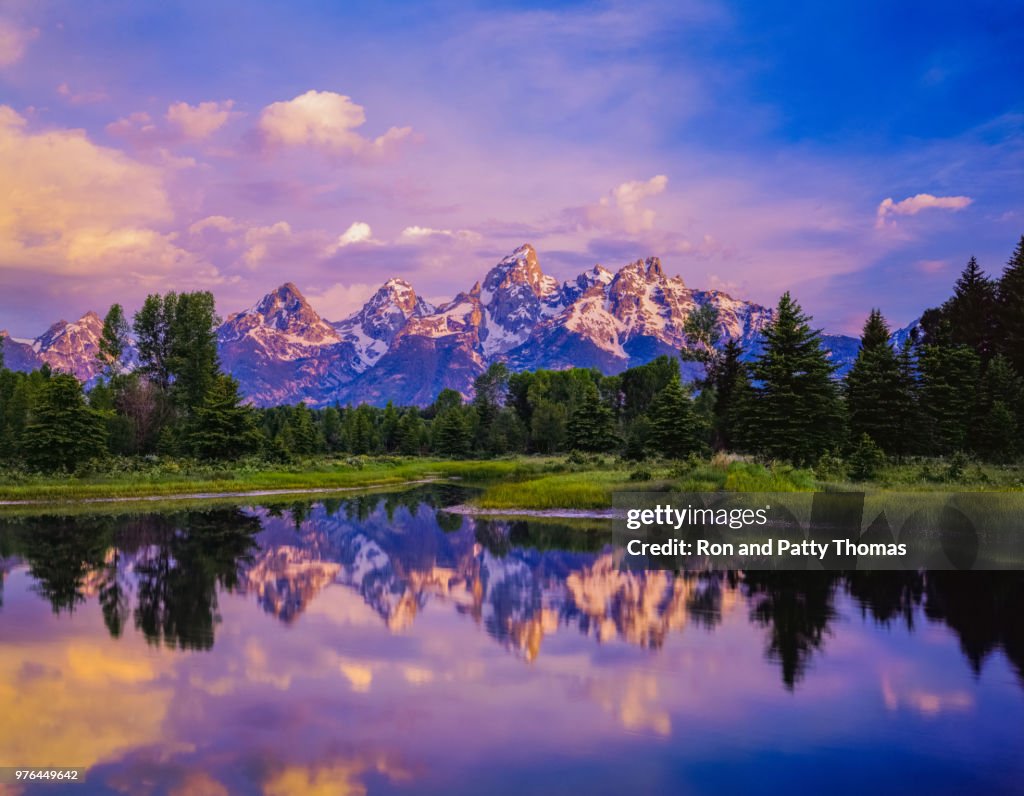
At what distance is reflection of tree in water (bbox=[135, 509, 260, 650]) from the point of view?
16.7 m

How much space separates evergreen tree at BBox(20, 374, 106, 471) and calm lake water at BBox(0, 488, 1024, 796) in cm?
2852

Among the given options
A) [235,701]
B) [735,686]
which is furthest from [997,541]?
[235,701]

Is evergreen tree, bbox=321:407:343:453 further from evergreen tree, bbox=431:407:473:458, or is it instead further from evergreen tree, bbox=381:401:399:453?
evergreen tree, bbox=431:407:473:458

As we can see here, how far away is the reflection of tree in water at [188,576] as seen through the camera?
16698mm

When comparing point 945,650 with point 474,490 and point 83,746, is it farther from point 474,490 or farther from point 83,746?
point 474,490

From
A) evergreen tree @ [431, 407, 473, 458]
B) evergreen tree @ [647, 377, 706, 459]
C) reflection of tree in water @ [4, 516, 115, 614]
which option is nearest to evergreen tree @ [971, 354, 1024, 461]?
evergreen tree @ [647, 377, 706, 459]

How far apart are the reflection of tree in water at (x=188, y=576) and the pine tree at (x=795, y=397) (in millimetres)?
29190

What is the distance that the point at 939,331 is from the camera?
5941 centimetres

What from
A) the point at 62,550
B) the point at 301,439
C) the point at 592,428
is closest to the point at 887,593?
the point at 62,550

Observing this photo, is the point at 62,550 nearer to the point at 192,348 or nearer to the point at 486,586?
the point at 486,586

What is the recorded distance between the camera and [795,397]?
4466 cm

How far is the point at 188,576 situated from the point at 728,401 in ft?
164

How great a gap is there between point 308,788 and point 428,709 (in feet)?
9.53

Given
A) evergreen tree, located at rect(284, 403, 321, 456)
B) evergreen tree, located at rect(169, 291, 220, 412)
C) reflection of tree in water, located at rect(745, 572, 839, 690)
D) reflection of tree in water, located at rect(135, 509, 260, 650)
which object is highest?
evergreen tree, located at rect(169, 291, 220, 412)
